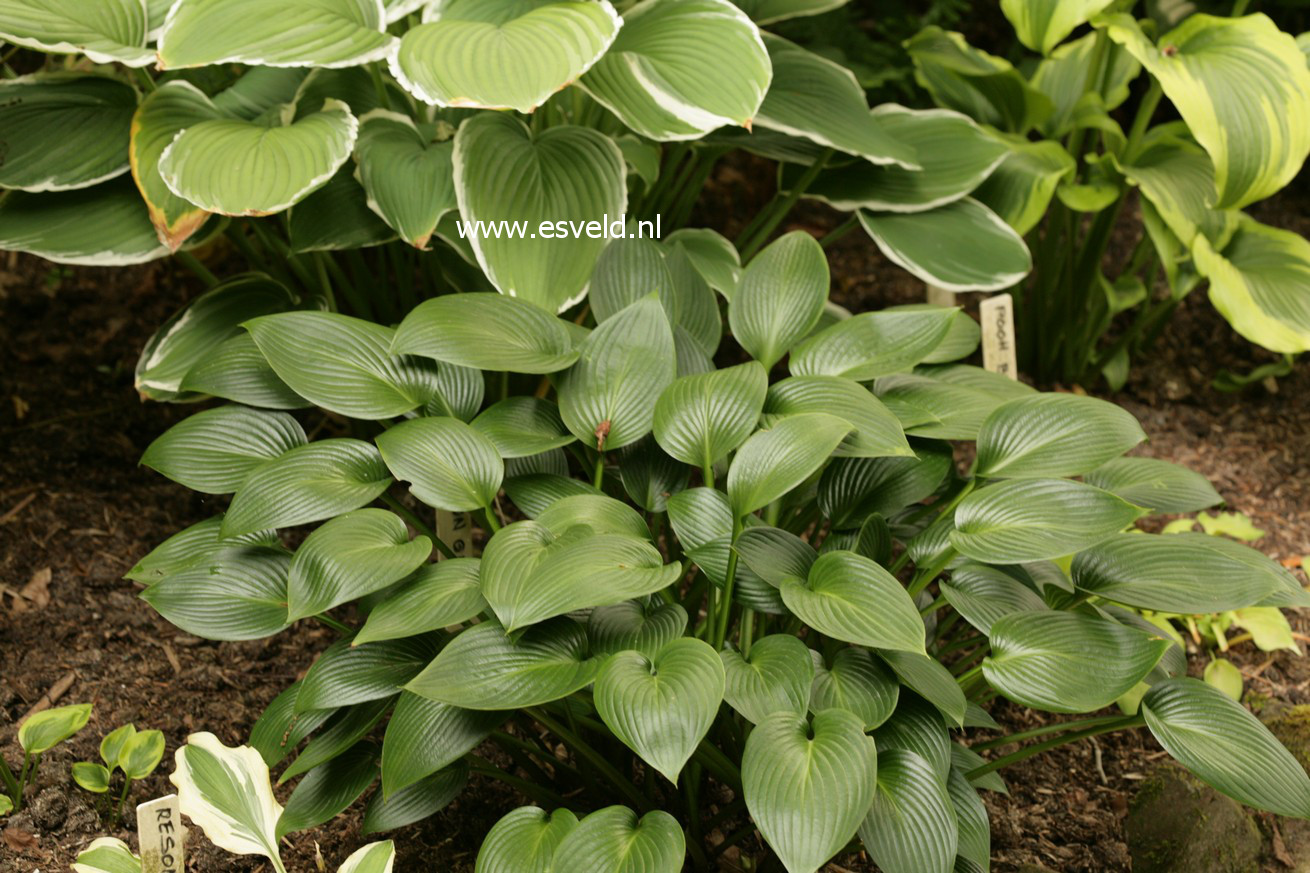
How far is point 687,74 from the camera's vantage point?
5.57ft

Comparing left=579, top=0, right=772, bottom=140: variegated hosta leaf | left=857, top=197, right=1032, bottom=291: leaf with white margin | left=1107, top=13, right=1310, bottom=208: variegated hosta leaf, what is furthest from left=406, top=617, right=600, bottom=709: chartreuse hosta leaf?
left=1107, top=13, right=1310, bottom=208: variegated hosta leaf

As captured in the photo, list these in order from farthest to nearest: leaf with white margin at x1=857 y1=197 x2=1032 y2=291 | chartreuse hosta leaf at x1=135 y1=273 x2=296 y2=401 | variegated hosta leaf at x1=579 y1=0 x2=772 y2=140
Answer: leaf with white margin at x1=857 y1=197 x2=1032 y2=291 → chartreuse hosta leaf at x1=135 y1=273 x2=296 y2=401 → variegated hosta leaf at x1=579 y1=0 x2=772 y2=140

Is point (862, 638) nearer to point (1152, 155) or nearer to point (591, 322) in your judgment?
point (591, 322)

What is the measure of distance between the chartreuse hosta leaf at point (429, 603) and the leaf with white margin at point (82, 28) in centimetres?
85

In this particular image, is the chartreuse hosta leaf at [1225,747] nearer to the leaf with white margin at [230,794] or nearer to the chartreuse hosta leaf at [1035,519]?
the chartreuse hosta leaf at [1035,519]

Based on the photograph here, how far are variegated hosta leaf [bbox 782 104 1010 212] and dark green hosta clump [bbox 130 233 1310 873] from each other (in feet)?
1.91

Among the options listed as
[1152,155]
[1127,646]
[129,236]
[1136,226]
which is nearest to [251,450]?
[129,236]

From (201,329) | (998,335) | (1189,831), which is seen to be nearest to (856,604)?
(1189,831)

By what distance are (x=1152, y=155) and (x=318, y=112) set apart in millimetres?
1571

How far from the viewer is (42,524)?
192 centimetres

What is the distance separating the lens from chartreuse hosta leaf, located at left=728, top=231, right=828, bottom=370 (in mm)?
1564

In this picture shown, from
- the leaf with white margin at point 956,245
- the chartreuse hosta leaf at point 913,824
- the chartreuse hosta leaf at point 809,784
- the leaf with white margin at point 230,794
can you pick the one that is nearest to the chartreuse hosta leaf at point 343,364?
the leaf with white margin at point 230,794

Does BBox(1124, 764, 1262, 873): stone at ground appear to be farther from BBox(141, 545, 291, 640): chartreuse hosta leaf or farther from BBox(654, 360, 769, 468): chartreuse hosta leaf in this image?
BBox(141, 545, 291, 640): chartreuse hosta leaf

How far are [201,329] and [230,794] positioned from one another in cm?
86
